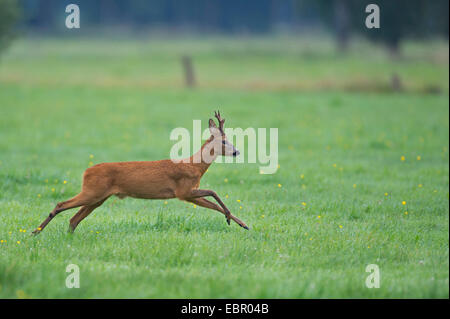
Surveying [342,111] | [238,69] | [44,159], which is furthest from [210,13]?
[44,159]

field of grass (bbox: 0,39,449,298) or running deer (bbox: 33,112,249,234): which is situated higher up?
running deer (bbox: 33,112,249,234)

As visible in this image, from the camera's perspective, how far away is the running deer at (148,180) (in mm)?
6957

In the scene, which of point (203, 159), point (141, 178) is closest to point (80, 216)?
point (141, 178)

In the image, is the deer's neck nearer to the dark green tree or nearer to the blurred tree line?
the dark green tree

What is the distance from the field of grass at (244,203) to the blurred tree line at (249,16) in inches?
943

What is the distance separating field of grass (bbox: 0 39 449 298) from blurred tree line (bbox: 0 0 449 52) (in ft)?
78.6

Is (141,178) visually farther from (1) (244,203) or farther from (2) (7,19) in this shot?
(2) (7,19)

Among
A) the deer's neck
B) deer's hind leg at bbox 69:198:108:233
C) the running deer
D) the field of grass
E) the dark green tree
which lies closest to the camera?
the field of grass

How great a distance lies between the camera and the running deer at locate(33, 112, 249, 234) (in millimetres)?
6957
